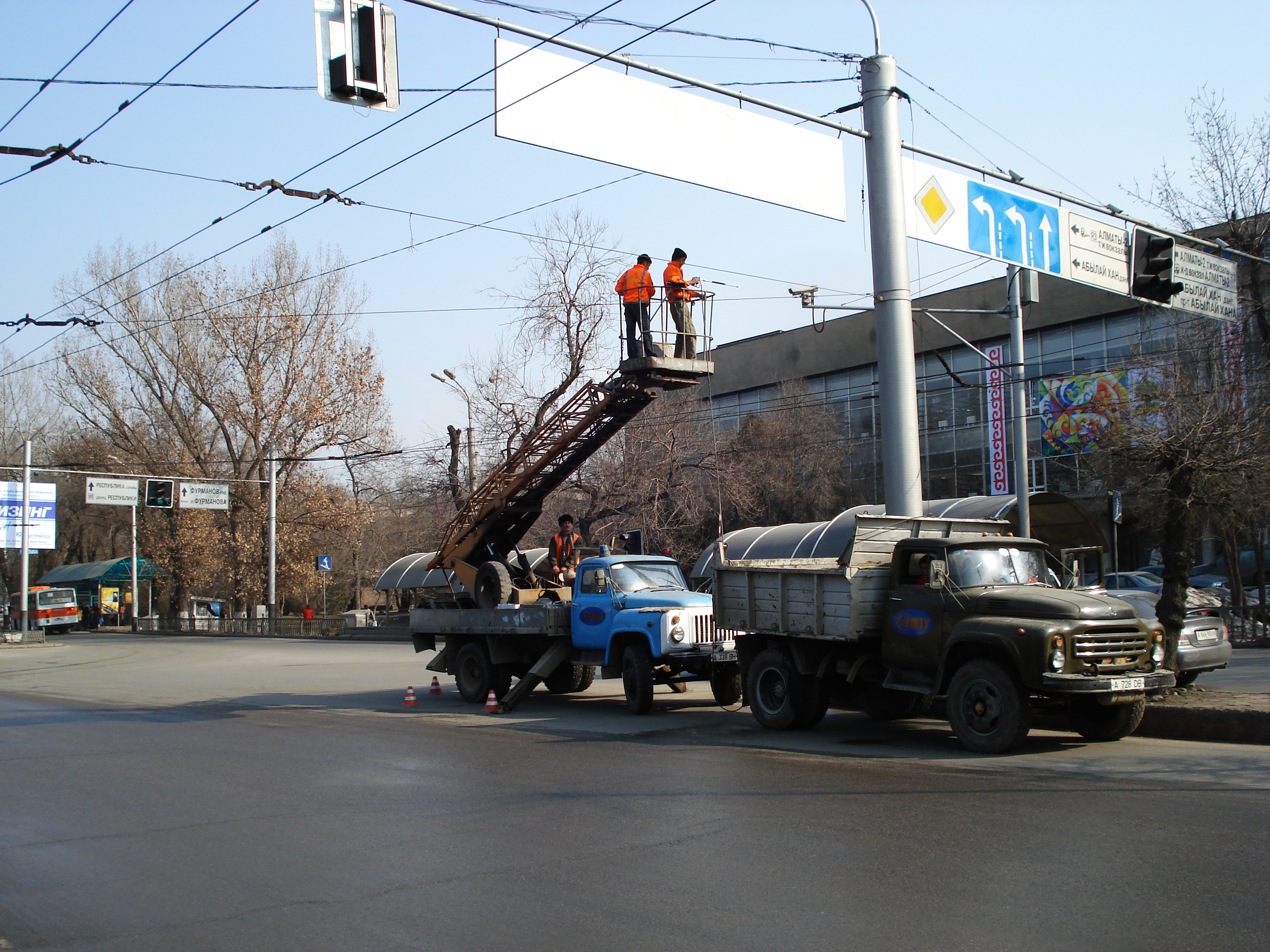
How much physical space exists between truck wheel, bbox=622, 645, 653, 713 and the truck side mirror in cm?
466

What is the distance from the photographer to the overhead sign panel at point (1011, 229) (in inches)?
547

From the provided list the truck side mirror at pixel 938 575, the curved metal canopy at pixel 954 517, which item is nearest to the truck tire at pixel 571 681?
the truck side mirror at pixel 938 575

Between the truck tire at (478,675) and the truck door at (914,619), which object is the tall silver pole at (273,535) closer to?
the truck tire at (478,675)

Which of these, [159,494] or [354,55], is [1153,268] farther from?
[159,494]

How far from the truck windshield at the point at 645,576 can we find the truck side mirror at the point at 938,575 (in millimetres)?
5349

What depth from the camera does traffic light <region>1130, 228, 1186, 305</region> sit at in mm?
14977

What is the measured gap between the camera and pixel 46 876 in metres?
6.54

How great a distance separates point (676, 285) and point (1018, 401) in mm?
8582

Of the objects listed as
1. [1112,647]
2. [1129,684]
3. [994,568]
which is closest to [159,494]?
[994,568]

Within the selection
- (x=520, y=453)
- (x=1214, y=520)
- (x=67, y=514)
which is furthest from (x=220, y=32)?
(x=67, y=514)

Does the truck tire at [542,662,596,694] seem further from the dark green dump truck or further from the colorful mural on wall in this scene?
the colorful mural on wall

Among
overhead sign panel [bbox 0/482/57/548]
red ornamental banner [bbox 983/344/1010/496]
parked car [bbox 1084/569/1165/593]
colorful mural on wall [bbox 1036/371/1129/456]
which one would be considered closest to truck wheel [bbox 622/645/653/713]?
parked car [bbox 1084/569/1165/593]

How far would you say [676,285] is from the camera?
48.6 ft

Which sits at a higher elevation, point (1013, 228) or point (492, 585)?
point (1013, 228)
